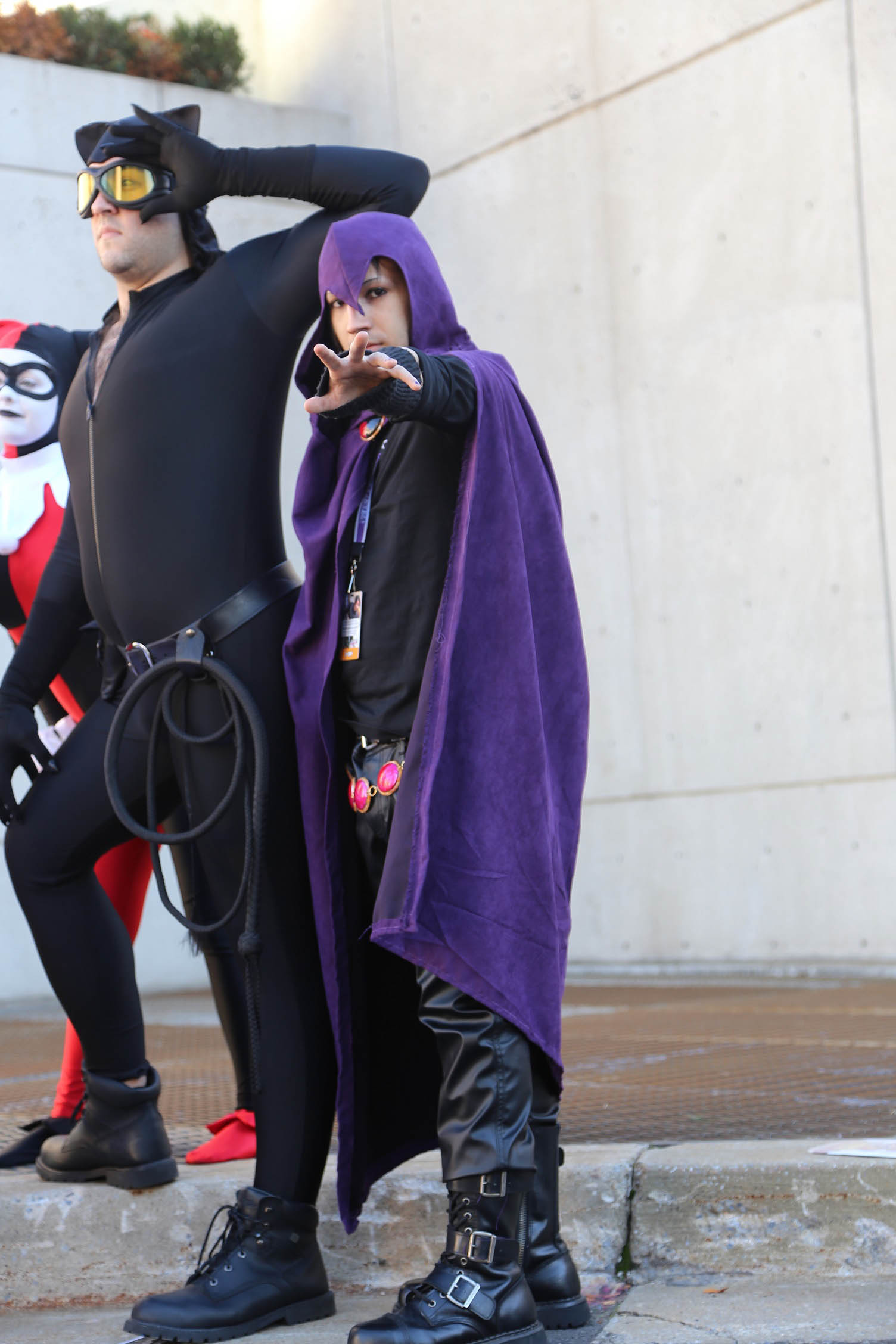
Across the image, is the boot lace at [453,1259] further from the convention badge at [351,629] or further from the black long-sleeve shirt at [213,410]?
the black long-sleeve shirt at [213,410]

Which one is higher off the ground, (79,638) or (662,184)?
(662,184)

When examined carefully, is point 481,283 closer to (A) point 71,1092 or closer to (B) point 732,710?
(B) point 732,710

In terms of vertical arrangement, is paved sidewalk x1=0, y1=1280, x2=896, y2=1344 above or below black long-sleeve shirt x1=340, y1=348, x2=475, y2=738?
below

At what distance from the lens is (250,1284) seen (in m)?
2.10

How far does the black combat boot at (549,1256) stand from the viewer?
2.06 metres

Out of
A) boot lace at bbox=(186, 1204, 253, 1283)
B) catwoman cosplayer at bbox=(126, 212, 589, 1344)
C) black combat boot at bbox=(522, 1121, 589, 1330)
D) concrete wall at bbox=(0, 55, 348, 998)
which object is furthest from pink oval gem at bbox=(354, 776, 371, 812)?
concrete wall at bbox=(0, 55, 348, 998)

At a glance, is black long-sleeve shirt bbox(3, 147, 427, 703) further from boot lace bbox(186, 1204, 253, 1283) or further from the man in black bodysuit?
boot lace bbox(186, 1204, 253, 1283)

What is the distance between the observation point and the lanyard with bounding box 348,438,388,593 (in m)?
2.18

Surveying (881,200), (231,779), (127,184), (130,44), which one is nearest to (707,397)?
(881,200)

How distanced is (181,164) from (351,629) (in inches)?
31.3

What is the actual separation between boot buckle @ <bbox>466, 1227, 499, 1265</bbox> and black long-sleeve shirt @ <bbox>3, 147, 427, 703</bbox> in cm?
98

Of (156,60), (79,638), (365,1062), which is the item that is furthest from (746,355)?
(365,1062)

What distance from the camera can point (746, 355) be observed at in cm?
617

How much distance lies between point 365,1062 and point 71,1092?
86 centimetres
